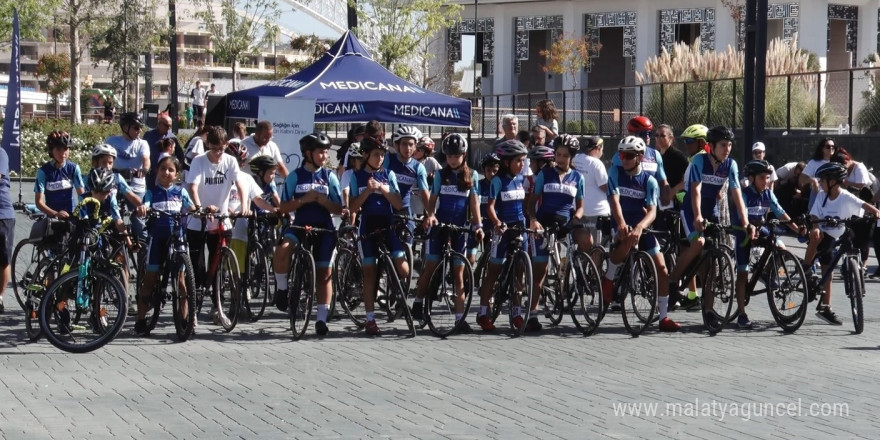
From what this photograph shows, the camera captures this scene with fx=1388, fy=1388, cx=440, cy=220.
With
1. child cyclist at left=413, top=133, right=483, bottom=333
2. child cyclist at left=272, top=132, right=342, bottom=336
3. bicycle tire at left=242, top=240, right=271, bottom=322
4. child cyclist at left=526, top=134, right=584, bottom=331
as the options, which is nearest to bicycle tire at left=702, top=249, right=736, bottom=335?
child cyclist at left=526, top=134, right=584, bottom=331

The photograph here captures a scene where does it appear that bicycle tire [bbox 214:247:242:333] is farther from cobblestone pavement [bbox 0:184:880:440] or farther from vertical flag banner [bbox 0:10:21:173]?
vertical flag banner [bbox 0:10:21:173]

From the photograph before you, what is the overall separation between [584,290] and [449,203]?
1418mm

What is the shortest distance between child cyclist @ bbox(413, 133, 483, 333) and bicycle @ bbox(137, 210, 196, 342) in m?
2.05

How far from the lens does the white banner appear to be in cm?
1808

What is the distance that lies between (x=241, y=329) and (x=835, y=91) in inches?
719

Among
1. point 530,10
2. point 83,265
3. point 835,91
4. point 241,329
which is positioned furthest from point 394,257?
point 530,10

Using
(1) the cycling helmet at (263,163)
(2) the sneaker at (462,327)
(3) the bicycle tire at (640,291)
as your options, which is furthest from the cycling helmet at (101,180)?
(3) the bicycle tire at (640,291)

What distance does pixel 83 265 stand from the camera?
10.8m

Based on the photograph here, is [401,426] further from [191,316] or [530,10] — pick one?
[530,10]

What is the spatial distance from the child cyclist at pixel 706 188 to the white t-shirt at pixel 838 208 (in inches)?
47.7

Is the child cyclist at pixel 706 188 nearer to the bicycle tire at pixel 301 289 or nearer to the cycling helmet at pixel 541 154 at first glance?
the cycling helmet at pixel 541 154

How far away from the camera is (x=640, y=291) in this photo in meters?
12.2

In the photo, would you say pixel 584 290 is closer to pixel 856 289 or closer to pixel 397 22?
pixel 856 289

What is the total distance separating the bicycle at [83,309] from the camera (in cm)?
1067
